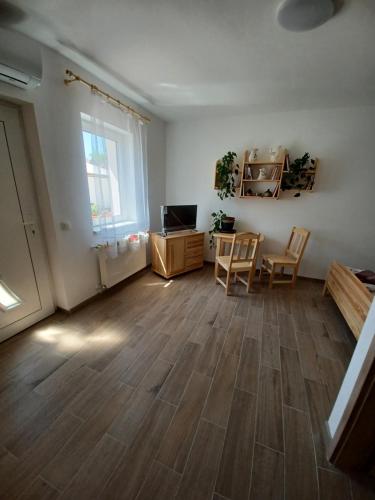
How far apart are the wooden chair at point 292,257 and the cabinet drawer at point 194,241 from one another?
108 cm

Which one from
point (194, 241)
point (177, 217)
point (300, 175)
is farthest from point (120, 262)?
point (300, 175)

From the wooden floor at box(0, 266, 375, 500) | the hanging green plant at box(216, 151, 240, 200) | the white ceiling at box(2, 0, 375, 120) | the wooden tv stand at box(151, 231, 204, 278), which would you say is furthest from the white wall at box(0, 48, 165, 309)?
the hanging green plant at box(216, 151, 240, 200)

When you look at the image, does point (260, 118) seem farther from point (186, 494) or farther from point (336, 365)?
point (186, 494)

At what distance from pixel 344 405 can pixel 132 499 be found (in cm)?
113

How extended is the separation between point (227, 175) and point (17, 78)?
256 cm

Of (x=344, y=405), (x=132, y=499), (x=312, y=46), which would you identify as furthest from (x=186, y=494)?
(x=312, y=46)

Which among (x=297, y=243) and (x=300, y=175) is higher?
(x=300, y=175)

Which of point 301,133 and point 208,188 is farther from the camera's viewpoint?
point 208,188

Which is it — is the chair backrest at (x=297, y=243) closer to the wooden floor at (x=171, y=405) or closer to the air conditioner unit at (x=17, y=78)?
the wooden floor at (x=171, y=405)

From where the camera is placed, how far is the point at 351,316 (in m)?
1.86

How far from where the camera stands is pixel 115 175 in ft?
8.33

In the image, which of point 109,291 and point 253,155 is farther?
point 253,155

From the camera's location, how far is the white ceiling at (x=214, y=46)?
4.02 feet

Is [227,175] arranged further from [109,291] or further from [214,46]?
[109,291]
